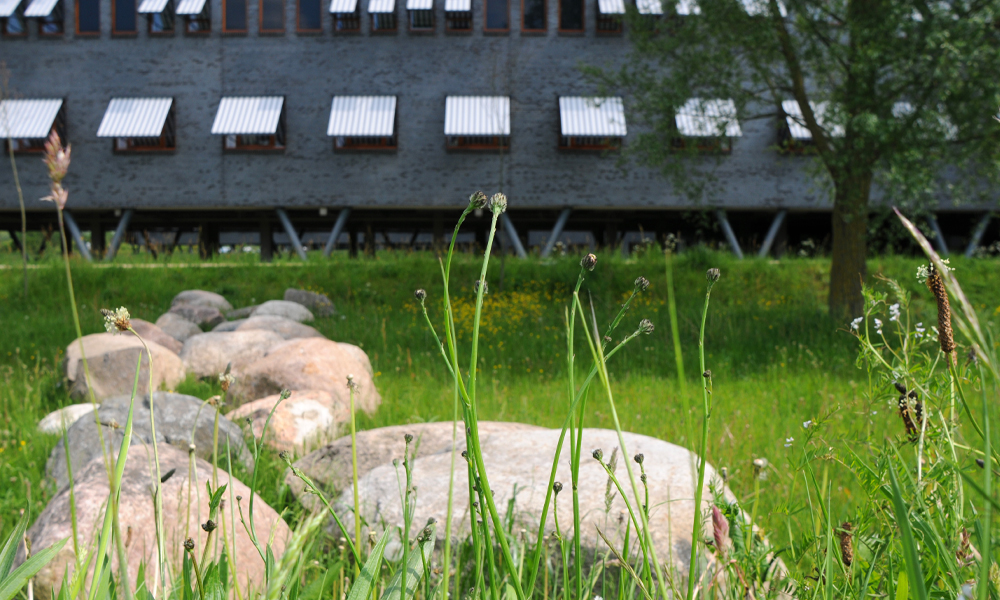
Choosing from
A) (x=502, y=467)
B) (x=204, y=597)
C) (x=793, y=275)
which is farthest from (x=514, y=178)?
(x=204, y=597)

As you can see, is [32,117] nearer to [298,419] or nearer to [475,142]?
[475,142]

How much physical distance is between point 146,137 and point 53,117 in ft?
8.71

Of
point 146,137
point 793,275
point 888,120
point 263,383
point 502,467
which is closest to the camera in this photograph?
point 502,467

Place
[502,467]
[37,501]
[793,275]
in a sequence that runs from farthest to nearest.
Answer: [793,275] → [37,501] → [502,467]

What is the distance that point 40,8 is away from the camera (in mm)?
16500

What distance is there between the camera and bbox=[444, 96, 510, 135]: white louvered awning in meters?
16.1

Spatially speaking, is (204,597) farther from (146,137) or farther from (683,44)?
(146,137)

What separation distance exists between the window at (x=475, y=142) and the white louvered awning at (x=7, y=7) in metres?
12.1

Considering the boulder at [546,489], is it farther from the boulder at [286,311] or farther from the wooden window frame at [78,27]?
the wooden window frame at [78,27]

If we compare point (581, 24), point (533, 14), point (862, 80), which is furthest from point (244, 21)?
point (862, 80)

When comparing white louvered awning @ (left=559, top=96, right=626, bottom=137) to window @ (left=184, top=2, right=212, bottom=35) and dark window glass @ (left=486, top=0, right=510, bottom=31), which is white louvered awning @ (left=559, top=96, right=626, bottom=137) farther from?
window @ (left=184, top=2, right=212, bottom=35)

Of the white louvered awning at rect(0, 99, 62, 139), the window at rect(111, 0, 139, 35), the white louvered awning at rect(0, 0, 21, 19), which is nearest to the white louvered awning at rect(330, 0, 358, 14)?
the window at rect(111, 0, 139, 35)

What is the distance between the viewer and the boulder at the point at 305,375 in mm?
4531

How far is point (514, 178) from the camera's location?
55.4 ft
